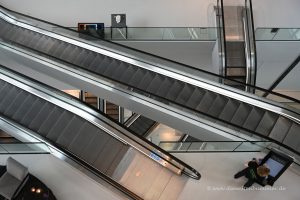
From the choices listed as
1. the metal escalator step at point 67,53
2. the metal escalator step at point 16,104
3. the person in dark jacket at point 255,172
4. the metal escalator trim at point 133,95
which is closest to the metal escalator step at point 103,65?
the metal escalator trim at point 133,95

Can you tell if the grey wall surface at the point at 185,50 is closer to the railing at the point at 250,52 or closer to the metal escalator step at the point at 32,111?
the railing at the point at 250,52

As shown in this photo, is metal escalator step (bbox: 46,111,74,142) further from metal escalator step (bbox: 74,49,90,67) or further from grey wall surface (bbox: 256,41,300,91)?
grey wall surface (bbox: 256,41,300,91)

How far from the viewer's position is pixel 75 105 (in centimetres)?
711

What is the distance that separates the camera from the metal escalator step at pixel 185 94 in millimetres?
7852

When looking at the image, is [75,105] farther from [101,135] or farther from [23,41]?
[23,41]

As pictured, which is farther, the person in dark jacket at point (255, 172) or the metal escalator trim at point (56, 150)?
the metal escalator trim at point (56, 150)

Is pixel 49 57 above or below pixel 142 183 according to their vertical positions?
above

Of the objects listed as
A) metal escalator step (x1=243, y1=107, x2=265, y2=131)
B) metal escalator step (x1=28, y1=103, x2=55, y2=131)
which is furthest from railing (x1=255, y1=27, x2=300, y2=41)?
metal escalator step (x1=28, y1=103, x2=55, y2=131)

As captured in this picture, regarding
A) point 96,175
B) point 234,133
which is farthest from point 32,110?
point 234,133

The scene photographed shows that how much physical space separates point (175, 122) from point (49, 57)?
13.4 feet

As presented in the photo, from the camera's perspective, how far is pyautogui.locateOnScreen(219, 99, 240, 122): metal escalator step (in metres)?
7.30

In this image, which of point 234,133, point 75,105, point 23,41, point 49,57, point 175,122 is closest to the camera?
point 234,133

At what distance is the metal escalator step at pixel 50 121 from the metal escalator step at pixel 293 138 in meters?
4.94

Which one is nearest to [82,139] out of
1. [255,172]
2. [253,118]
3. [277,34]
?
[255,172]
